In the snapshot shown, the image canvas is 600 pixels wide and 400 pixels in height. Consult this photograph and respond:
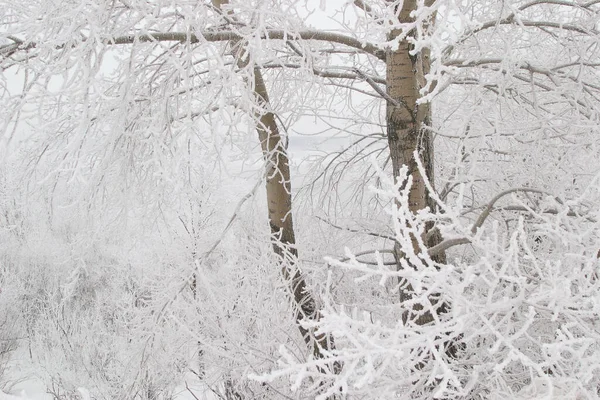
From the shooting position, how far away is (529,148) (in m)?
3.83

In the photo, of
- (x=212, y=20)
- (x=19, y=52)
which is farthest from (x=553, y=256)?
(x=19, y=52)

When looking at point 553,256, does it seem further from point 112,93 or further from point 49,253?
point 49,253

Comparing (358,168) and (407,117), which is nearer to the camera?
(407,117)

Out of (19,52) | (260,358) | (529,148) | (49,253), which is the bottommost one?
(49,253)

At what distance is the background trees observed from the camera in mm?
2137

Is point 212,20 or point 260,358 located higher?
point 212,20

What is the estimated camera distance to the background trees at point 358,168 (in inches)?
84.1

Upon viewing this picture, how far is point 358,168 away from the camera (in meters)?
7.15

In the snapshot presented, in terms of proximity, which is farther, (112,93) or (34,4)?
(112,93)

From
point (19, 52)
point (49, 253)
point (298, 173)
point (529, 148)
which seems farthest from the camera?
point (49, 253)

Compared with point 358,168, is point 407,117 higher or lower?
higher

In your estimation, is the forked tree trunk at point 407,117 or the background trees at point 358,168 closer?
the background trees at point 358,168

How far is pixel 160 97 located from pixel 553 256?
291 centimetres

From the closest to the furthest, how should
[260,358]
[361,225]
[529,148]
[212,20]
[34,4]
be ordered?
[212,20] < [34,4] < [529,148] < [260,358] < [361,225]
